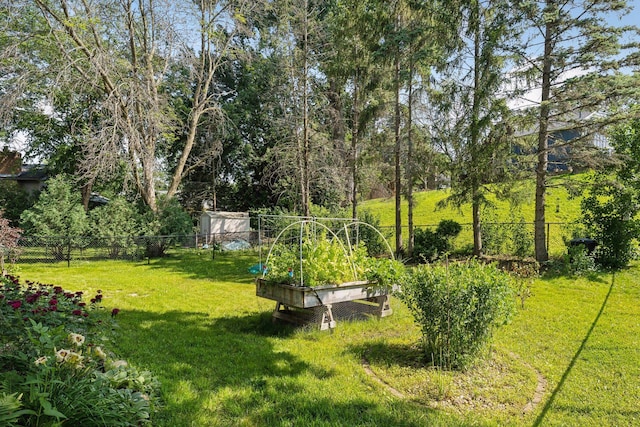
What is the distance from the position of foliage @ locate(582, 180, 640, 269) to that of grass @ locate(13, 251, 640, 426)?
1887 millimetres

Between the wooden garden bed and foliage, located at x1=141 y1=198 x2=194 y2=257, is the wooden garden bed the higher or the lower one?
the lower one

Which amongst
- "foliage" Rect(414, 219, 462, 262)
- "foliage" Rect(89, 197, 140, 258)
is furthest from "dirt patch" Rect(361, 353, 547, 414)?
"foliage" Rect(89, 197, 140, 258)

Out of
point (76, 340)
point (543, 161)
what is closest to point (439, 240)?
point (543, 161)

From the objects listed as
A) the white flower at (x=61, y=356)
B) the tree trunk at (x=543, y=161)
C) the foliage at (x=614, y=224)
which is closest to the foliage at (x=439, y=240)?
the tree trunk at (x=543, y=161)

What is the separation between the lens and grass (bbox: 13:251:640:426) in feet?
9.70

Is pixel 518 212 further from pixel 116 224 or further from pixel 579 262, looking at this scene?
pixel 116 224

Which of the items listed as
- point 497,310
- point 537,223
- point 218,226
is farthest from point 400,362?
point 218,226

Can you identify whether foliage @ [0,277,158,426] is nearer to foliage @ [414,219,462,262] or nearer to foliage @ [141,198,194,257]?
foliage @ [414,219,462,262]

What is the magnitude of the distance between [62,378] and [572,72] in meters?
10.7

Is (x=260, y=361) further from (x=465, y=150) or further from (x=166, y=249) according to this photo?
(x=166, y=249)

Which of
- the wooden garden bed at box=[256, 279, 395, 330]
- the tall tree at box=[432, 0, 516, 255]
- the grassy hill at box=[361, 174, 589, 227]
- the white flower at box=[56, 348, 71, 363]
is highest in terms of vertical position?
the tall tree at box=[432, 0, 516, 255]

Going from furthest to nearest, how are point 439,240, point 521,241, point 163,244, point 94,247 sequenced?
point 163,244, point 94,247, point 439,240, point 521,241

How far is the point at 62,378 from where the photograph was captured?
2.34 meters

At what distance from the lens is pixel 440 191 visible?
66.3 feet
